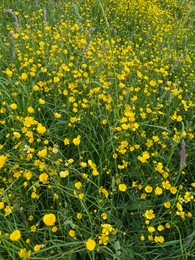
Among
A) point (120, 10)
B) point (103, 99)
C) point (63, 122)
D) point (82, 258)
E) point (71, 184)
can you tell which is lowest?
point (82, 258)

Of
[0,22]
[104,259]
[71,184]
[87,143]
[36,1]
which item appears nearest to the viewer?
[104,259]

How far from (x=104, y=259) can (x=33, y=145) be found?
0.79m

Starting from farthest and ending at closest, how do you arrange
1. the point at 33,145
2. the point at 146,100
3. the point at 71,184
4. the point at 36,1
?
the point at 36,1 → the point at 146,100 → the point at 33,145 → the point at 71,184

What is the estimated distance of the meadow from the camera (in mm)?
1329

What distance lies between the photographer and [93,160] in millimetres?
1741

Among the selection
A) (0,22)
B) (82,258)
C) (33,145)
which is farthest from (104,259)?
(0,22)

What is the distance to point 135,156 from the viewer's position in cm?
178

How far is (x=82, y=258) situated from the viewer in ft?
4.71

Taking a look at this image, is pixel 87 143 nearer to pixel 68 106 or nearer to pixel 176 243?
pixel 68 106

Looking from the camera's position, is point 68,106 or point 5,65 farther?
point 5,65

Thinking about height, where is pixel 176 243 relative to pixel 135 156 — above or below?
below

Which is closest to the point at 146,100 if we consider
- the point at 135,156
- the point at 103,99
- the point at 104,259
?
the point at 103,99

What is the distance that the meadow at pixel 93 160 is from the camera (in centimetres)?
133

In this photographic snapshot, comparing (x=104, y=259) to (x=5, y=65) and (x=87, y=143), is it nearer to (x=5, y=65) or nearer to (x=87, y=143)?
(x=87, y=143)
